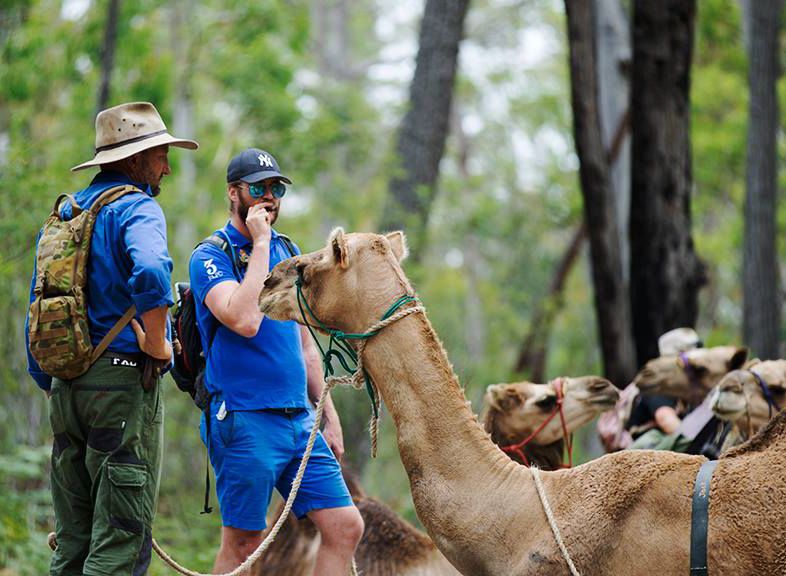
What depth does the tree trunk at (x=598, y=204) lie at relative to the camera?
11719 millimetres

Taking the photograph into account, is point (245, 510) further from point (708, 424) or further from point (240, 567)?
point (708, 424)

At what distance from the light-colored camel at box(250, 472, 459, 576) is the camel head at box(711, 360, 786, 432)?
7.33 feet

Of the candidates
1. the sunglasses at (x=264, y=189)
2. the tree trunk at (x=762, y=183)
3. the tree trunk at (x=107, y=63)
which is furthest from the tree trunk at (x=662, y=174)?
the sunglasses at (x=264, y=189)

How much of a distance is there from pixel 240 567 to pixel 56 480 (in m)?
1.01

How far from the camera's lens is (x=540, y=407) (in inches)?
320

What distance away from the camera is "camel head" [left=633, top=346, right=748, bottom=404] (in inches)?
368

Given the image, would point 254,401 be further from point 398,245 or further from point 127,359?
point 398,245

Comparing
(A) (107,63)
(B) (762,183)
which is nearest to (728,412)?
(A) (107,63)

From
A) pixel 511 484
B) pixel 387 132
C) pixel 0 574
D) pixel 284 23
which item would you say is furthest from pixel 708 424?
pixel 387 132

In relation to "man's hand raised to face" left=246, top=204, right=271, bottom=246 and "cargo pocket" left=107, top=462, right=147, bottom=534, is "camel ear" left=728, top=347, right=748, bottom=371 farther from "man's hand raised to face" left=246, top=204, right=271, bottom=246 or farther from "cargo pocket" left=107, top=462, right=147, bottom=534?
"cargo pocket" left=107, top=462, right=147, bottom=534

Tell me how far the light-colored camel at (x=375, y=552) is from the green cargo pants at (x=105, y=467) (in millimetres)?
1865

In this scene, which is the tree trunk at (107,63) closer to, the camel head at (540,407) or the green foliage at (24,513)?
the green foliage at (24,513)

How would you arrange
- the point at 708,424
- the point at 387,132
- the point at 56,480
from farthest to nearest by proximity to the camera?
1. the point at 387,132
2. the point at 708,424
3. the point at 56,480

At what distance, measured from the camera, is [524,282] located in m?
27.5
